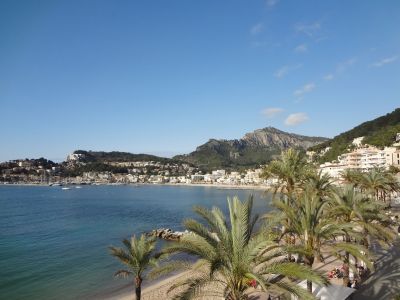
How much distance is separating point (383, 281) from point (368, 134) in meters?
143

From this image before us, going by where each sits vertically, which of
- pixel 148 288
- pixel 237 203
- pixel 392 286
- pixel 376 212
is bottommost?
pixel 148 288

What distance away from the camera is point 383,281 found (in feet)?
61.2

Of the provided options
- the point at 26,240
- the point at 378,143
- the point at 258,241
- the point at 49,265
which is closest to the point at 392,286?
the point at 258,241

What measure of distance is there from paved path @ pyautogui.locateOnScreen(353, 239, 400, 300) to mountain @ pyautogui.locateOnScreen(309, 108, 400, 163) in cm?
10356

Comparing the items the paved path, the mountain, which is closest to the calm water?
the paved path

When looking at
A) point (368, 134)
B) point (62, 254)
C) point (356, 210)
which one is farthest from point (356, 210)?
point (368, 134)

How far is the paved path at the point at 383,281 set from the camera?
55.0 ft

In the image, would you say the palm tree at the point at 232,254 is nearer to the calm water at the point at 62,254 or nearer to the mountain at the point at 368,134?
the calm water at the point at 62,254

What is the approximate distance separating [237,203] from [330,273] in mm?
12802

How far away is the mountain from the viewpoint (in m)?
123

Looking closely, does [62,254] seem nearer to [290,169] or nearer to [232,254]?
[290,169]

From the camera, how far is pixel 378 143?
116m

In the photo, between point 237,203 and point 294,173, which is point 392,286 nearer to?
point 294,173

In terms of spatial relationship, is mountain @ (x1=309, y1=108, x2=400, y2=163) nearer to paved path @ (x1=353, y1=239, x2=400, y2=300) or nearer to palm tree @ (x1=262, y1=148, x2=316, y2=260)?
palm tree @ (x1=262, y1=148, x2=316, y2=260)
